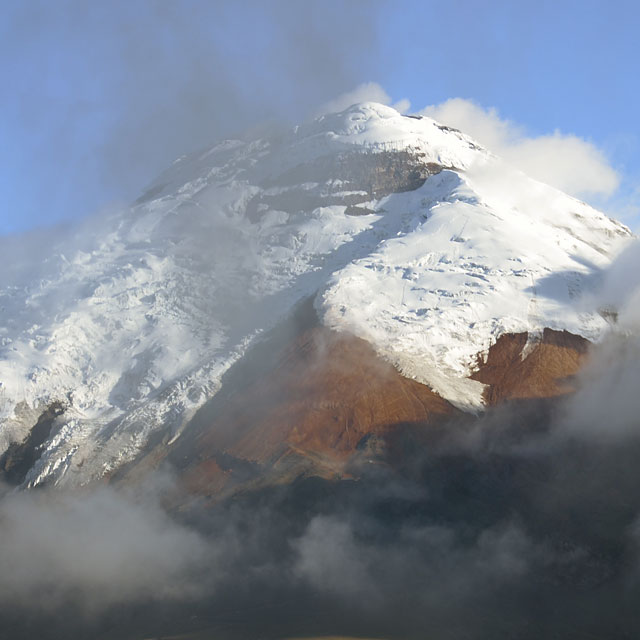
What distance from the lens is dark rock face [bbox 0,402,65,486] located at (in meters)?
66.4

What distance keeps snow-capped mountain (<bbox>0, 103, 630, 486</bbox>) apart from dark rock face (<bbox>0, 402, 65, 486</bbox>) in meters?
0.24

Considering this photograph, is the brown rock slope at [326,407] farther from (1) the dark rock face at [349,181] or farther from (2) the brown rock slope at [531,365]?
(1) the dark rock face at [349,181]

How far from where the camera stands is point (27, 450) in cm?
6825

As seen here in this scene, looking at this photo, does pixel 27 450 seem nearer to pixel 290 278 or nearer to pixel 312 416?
pixel 312 416

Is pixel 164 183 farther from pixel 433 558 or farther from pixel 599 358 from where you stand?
pixel 433 558

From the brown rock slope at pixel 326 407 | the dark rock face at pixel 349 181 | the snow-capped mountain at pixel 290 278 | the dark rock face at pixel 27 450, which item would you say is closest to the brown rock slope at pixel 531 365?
the brown rock slope at pixel 326 407

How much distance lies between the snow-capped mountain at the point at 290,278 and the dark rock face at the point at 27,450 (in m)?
0.24

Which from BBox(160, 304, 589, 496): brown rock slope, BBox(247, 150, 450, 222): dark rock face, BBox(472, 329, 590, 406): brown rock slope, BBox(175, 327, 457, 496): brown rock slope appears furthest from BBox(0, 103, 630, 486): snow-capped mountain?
BBox(175, 327, 457, 496): brown rock slope

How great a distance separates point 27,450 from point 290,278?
29645mm

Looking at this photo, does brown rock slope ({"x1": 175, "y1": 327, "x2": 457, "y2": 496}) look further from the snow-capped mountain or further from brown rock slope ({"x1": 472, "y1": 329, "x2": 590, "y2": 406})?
brown rock slope ({"x1": 472, "y1": 329, "x2": 590, "y2": 406})

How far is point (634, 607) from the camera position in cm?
4712

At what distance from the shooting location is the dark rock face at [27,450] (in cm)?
6642

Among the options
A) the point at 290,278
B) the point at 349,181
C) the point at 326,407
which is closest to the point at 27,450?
the point at 326,407

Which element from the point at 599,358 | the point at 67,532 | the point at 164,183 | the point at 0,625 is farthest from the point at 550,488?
the point at 164,183
